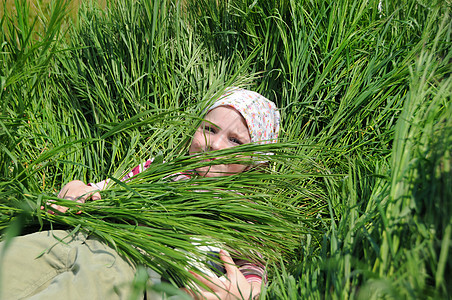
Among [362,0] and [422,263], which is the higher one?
[362,0]

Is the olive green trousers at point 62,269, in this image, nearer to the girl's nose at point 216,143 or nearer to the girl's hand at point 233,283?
the girl's hand at point 233,283

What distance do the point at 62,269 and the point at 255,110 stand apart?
2.23ft

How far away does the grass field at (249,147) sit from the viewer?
25.7 inches

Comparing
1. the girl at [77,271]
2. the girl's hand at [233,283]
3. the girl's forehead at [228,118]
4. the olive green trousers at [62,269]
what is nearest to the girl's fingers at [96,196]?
the girl at [77,271]

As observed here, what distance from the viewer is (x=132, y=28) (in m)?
1.34

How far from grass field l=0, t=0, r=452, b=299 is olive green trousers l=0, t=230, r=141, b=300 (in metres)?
0.04

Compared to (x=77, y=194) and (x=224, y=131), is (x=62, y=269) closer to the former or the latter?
(x=77, y=194)

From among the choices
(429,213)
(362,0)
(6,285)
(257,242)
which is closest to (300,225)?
(257,242)

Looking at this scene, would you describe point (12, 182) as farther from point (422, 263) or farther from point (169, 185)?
point (422, 263)

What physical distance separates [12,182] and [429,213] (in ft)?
2.47

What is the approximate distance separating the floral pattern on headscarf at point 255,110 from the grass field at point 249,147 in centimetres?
4

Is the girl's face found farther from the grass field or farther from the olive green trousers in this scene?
the olive green trousers

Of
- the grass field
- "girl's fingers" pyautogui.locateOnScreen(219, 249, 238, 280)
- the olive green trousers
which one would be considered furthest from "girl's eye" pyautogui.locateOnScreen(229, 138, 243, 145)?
the olive green trousers

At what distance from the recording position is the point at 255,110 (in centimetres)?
119
